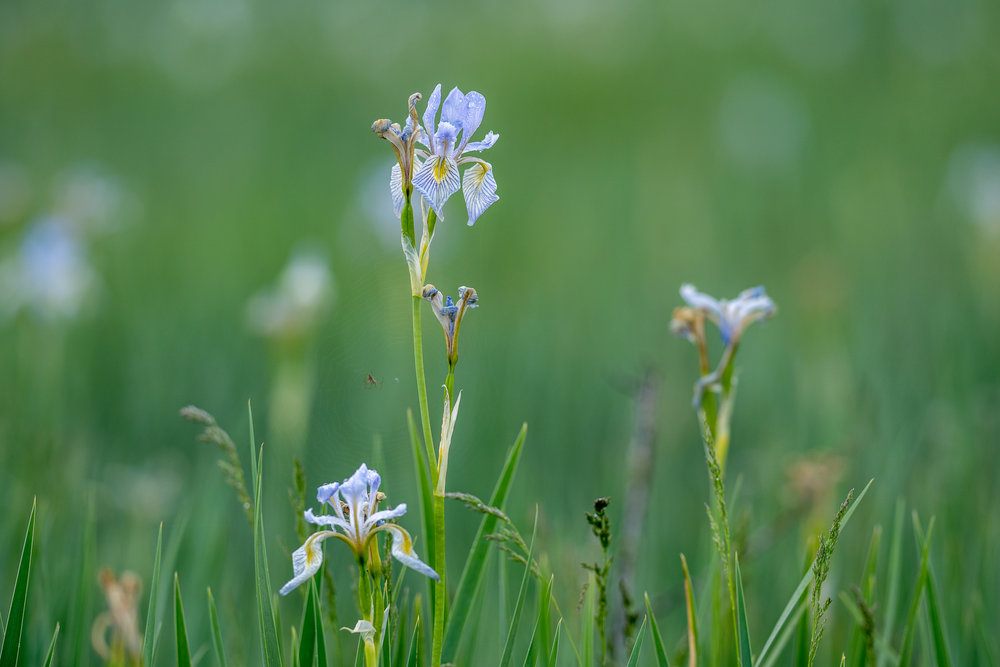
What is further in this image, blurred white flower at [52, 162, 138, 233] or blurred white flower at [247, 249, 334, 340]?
blurred white flower at [52, 162, 138, 233]

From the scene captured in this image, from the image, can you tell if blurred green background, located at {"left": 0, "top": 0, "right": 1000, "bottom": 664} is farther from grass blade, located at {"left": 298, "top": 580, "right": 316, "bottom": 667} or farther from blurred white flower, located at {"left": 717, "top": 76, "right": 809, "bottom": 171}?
grass blade, located at {"left": 298, "top": 580, "right": 316, "bottom": 667}

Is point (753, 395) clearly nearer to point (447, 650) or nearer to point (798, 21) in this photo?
point (447, 650)

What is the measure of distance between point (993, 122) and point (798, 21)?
8.46 ft

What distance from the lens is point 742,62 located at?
22.7 ft

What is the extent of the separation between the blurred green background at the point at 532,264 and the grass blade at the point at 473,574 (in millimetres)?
190

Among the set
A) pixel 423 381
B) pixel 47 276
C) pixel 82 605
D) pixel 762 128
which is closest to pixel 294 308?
pixel 47 276

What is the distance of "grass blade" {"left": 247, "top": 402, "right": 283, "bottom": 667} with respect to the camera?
2.47 feet

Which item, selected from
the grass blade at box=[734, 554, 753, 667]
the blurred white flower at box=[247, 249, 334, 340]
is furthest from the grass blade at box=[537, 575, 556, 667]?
the blurred white flower at box=[247, 249, 334, 340]

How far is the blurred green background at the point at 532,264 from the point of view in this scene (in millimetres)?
1566

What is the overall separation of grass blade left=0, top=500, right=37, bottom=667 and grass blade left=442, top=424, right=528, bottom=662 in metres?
0.43

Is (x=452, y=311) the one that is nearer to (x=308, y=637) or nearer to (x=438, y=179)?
(x=438, y=179)

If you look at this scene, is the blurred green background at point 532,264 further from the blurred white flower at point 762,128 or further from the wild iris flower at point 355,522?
the wild iris flower at point 355,522

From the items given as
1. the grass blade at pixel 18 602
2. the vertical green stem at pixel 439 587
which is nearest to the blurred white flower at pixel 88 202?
the grass blade at pixel 18 602

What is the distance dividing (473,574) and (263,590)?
201mm
